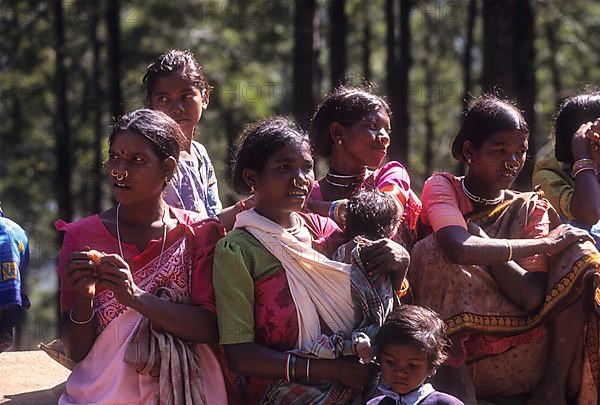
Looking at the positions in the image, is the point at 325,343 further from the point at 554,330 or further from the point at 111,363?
the point at 554,330

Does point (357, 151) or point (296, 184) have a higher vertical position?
point (357, 151)

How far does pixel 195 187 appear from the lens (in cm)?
518

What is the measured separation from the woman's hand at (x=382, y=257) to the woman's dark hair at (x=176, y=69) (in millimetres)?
1747

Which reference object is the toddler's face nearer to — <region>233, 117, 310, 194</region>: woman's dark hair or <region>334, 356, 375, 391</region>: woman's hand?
<region>334, 356, 375, 391</region>: woman's hand

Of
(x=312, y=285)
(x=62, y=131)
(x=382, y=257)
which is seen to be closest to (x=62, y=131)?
(x=62, y=131)

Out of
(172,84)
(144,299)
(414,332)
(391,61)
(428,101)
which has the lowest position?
(414,332)

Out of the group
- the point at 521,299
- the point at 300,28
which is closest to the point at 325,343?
the point at 521,299

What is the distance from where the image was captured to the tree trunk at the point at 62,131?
1644 centimetres

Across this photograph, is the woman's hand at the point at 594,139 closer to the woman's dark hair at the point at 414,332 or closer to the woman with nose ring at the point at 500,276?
the woman with nose ring at the point at 500,276

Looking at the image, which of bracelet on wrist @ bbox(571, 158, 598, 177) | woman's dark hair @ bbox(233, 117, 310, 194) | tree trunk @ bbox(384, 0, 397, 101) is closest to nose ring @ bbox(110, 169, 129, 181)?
woman's dark hair @ bbox(233, 117, 310, 194)

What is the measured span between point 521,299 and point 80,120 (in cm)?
1548

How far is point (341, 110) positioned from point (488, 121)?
75 centimetres

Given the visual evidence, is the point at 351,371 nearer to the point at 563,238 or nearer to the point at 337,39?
the point at 563,238

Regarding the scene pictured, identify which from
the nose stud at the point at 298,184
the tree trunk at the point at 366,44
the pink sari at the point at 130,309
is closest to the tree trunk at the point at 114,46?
the tree trunk at the point at 366,44
